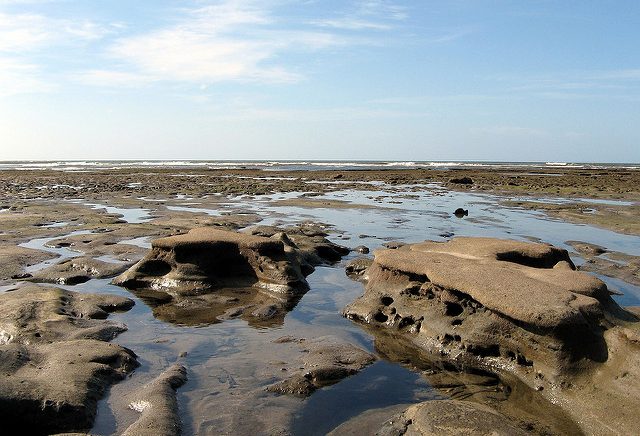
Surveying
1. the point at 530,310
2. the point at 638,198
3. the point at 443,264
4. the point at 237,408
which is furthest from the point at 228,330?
the point at 638,198

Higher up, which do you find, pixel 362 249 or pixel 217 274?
pixel 217 274

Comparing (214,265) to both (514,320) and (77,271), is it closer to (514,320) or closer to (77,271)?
(77,271)

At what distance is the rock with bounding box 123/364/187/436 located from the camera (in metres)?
5.05

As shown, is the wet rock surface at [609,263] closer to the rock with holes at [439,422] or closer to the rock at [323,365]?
the rock at [323,365]

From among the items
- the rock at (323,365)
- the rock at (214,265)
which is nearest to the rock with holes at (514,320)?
the rock at (323,365)

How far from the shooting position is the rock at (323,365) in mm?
6309

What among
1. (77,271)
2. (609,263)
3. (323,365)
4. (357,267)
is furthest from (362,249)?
(323,365)

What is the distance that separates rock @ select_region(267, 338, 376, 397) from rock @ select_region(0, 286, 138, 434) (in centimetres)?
205

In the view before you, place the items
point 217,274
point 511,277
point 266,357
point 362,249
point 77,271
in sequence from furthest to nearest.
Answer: point 362,249 < point 77,271 < point 217,274 < point 511,277 < point 266,357

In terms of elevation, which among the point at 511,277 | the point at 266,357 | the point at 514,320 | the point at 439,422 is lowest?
the point at 266,357

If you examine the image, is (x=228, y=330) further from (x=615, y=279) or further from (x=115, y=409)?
(x=615, y=279)

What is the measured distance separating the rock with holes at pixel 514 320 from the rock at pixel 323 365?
1198mm

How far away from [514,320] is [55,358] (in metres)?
5.79

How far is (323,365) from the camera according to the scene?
22.5 ft
